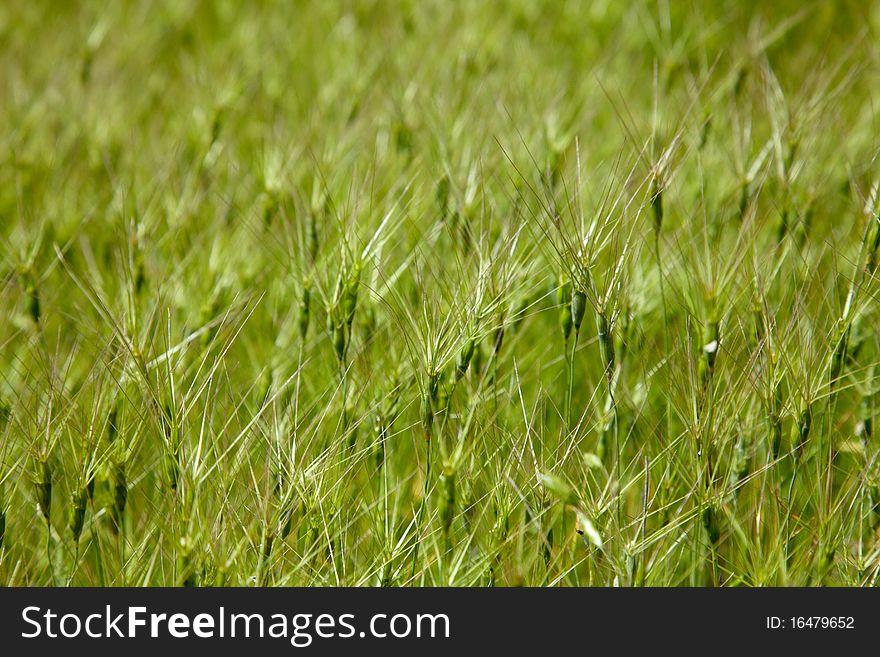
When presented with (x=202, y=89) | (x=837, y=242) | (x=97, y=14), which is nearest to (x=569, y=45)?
(x=202, y=89)

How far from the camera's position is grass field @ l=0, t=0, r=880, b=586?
2.33 feet

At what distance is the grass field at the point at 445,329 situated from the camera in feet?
2.33

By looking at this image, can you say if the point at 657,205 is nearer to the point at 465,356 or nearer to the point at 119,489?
the point at 465,356

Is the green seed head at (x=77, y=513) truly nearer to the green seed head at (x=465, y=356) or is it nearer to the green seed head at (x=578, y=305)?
the green seed head at (x=465, y=356)

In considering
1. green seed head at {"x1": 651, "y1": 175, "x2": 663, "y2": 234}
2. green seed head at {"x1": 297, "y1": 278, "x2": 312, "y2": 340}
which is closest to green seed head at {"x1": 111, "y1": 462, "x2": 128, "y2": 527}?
green seed head at {"x1": 297, "y1": 278, "x2": 312, "y2": 340}

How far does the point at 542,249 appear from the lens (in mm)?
852

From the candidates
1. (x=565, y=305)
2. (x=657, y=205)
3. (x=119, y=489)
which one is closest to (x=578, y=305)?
(x=565, y=305)

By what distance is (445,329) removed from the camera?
758 mm

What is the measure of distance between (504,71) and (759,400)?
2.53 feet

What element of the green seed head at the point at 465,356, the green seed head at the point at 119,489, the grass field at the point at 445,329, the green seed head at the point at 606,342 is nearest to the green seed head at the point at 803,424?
the grass field at the point at 445,329

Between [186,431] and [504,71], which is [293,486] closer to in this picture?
[186,431]
